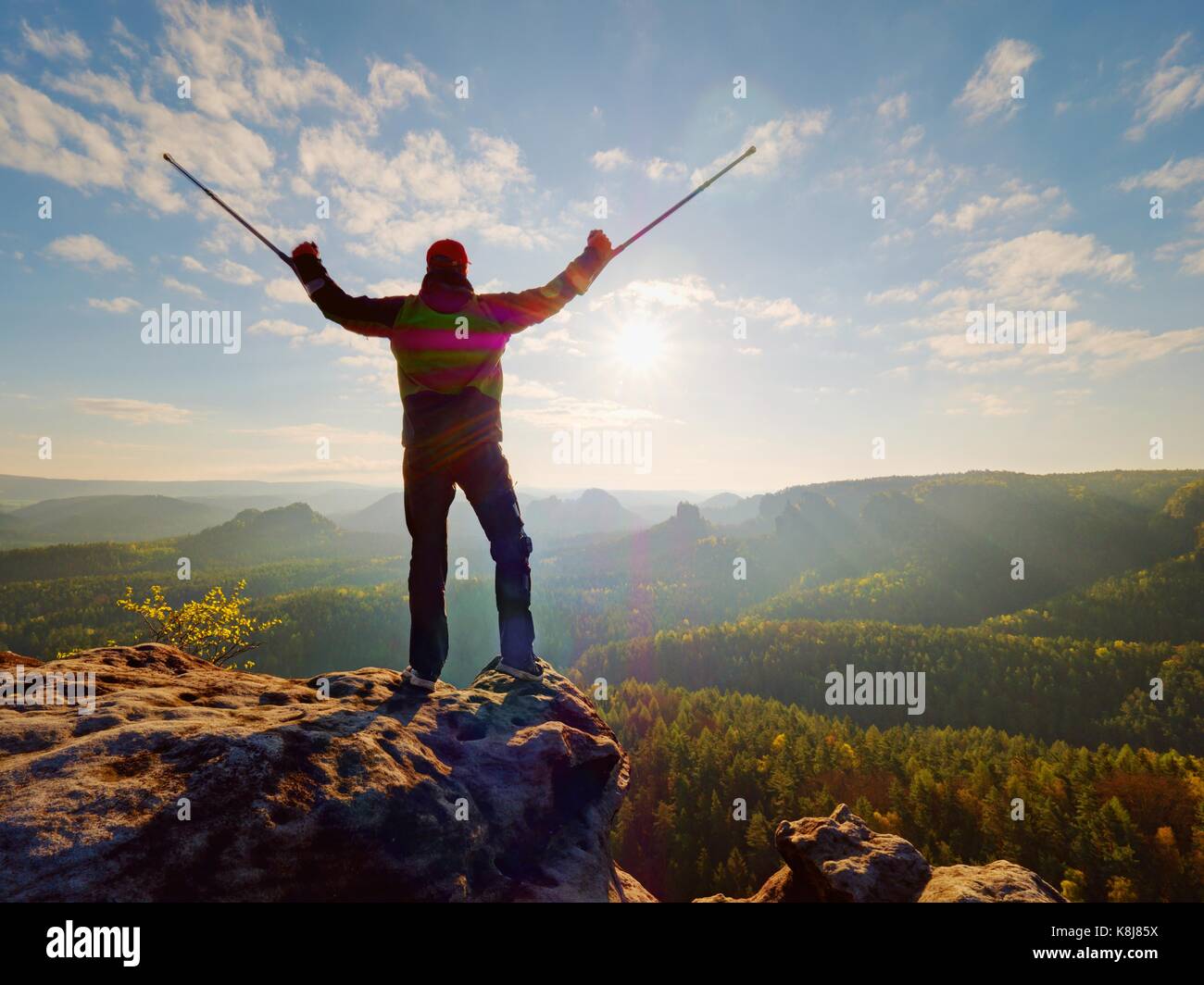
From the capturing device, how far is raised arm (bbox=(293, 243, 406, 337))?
23.2 feet

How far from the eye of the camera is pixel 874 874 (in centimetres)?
762

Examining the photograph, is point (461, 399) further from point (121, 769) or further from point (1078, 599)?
point (1078, 599)

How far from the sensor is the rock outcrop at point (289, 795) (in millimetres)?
3488

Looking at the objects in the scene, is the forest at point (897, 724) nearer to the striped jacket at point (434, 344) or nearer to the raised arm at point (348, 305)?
the raised arm at point (348, 305)

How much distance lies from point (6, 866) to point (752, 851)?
79.9m

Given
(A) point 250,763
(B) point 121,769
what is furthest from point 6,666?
(A) point 250,763

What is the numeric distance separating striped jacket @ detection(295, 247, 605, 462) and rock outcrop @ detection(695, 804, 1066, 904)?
6.93 meters

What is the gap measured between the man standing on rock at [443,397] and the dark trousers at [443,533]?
14 mm

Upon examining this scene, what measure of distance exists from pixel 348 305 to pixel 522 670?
19.5 ft

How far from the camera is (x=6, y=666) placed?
689cm
